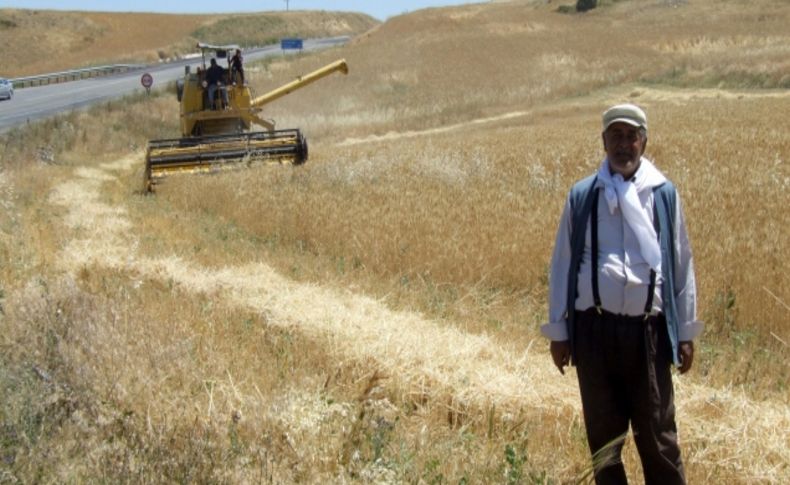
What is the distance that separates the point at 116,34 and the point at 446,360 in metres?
101

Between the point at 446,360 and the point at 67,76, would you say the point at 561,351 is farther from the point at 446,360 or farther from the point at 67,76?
the point at 67,76

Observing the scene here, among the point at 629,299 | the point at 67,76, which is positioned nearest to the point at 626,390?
the point at 629,299

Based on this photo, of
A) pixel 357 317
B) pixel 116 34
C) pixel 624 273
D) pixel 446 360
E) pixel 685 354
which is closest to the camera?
pixel 624 273

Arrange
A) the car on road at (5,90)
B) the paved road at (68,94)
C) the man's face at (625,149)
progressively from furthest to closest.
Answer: the car on road at (5,90) < the paved road at (68,94) < the man's face at (625,149)

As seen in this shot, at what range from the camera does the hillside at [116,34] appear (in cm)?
8072

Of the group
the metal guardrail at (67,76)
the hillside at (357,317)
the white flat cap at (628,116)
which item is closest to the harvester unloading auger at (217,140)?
the hillside at (357,317)

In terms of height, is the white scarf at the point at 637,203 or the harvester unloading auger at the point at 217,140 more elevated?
the white scarf at the point at 637,203

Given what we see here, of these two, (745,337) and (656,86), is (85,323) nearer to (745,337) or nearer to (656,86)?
(745,337)

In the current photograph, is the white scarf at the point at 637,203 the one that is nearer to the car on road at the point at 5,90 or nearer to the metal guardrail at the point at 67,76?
the car on road at the point at 5,90

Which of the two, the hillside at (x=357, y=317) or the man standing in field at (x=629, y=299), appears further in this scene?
the hillside at (x=357, y=317)

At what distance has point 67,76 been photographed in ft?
188

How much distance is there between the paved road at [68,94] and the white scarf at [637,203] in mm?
29560

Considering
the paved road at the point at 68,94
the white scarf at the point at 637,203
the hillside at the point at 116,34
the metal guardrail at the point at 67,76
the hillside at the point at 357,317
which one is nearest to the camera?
the white scarf at the point at 637,203

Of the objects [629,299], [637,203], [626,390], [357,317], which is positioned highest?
[637,203]
